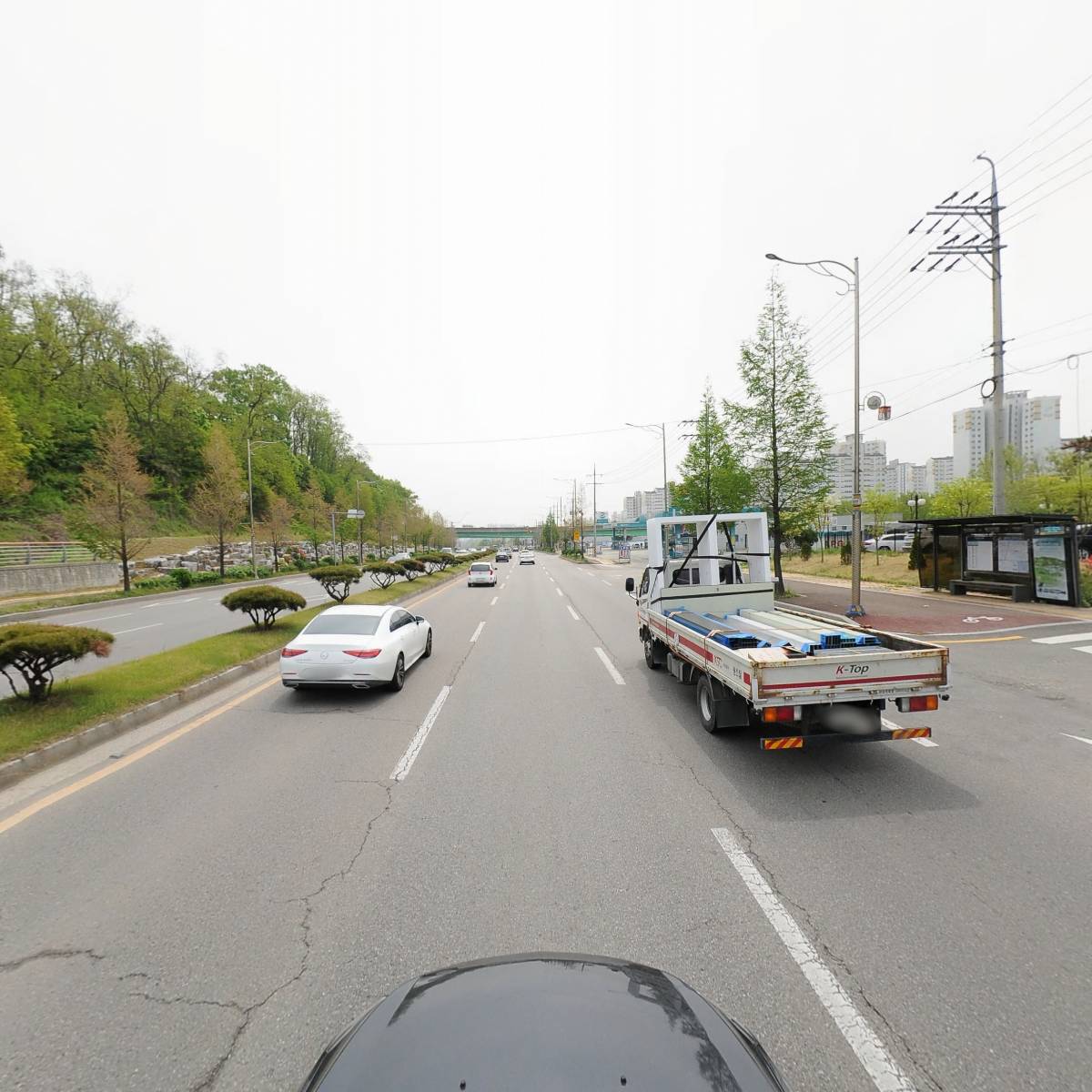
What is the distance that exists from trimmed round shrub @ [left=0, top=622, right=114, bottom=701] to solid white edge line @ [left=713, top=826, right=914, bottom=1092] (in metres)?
7.43

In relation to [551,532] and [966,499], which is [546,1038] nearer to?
[966,499]

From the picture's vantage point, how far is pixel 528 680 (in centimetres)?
935

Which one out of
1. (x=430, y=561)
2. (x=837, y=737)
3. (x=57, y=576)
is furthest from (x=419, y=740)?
(x=430, y=561)

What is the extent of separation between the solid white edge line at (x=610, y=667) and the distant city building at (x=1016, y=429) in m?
52.5

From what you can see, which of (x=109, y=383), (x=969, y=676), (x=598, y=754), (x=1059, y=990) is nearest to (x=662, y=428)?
(x=969, y=676)

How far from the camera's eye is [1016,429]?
61375 mm

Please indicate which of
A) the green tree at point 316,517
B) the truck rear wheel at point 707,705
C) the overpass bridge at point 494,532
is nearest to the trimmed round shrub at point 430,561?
the green tree at point 316,517

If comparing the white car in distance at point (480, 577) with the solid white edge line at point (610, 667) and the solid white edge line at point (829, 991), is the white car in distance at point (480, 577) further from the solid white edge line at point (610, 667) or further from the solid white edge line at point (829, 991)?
the solid white edge line at point (829, 991)

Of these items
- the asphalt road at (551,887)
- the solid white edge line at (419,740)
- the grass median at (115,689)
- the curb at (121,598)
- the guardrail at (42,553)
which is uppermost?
the guardrail at (42,553)

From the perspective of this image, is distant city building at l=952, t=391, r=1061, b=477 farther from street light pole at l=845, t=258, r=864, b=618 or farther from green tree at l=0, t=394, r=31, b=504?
green tree at l=0, t=394, r=31, b=504

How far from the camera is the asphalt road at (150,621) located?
12259mm

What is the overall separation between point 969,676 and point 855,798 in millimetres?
6165

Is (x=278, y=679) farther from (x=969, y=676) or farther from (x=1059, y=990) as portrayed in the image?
(x=969, y=676)

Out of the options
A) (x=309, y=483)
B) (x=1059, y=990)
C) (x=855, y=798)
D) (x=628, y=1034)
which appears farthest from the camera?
(x=309, y=483)
